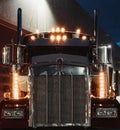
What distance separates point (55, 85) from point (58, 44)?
193cm

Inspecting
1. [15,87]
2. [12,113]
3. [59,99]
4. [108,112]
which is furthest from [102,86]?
[12,113]

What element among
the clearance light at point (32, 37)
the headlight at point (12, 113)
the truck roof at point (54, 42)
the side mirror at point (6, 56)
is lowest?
the headlight at point (12, 113)

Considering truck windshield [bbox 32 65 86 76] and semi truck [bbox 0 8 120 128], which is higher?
truck windshield [bbox 32 65 86 76]

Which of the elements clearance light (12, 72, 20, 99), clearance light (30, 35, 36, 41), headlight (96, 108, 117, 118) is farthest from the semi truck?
clearance light (30, 35, 36, 41)

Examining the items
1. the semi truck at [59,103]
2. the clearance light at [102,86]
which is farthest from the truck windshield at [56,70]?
the clearance light at [102,86]

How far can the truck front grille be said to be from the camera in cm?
1146

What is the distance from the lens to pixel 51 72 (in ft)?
37.7

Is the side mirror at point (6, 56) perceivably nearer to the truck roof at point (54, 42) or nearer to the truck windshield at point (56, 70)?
the truck roof at point (54, 42)

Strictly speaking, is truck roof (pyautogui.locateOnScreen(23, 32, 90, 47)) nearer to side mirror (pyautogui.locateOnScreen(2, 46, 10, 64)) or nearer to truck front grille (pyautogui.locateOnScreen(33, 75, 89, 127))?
side mirror (pyautogui.locateOnScreen(2, 46, 10, 64))

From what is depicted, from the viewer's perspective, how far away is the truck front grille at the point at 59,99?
11.5m

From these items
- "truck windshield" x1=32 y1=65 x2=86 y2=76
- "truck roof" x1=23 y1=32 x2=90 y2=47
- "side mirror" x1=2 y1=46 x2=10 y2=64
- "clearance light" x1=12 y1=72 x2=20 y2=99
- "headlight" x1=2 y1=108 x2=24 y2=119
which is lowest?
"headlight" x1=2 y1=108 x2=24 y2=119

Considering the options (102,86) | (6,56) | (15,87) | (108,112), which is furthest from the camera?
(15,87)

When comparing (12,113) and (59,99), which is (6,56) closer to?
(12,113)

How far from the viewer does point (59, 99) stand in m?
11.5
